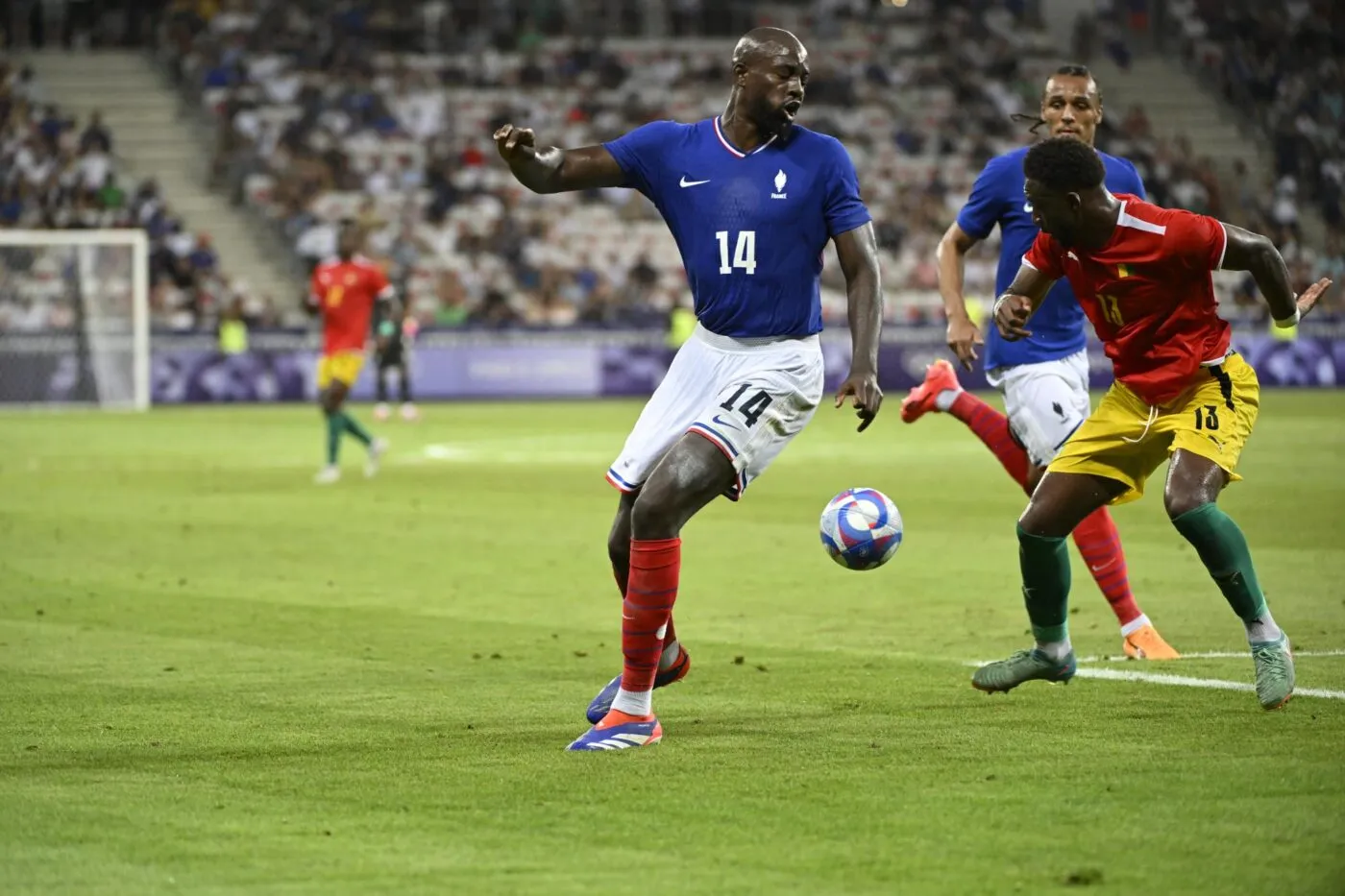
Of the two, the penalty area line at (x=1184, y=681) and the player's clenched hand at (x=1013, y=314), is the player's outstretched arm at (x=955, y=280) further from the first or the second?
the penalty area line at (x=1184, y=681)

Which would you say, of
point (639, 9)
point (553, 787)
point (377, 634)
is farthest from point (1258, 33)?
point (553, 787)

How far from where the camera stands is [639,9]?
44906 millimetres

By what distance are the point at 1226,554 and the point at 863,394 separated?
1.55 m

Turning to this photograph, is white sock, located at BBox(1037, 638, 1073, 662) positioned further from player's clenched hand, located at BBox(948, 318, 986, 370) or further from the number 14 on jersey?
the number 14 on jersey

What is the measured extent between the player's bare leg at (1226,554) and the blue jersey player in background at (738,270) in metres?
1.26

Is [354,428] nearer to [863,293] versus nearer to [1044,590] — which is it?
[1044,590]

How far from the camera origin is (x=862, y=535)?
27.2 feet

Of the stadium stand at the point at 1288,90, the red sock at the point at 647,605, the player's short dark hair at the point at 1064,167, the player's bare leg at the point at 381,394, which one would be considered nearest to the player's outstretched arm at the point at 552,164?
the red sock at the point at 647,605

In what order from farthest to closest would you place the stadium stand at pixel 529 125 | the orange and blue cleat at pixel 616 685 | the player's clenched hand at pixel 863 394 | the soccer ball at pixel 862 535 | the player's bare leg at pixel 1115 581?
the stadium stand at pixel 529 125 < the player's bare leg at pixel 1115 581 < the soccer ball at pixel 862 535 < the orange and blue cleat at pixel 616 685 < the player's clenched hand at pixel 863 394

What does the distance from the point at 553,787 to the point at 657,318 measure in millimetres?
31490

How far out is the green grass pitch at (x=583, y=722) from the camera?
5449 millimetres

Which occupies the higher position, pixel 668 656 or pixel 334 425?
pixel 668 656

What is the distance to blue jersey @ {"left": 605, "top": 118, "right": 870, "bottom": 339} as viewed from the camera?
7.51 meters

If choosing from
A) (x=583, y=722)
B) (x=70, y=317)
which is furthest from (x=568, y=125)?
(x=583, y=722)
